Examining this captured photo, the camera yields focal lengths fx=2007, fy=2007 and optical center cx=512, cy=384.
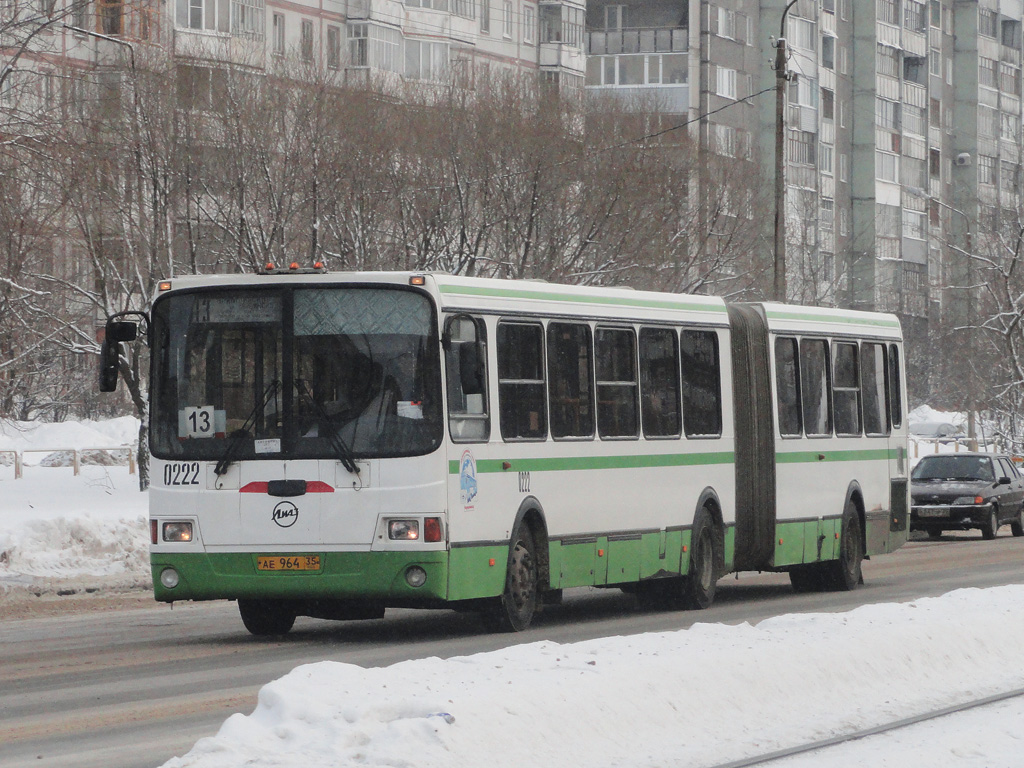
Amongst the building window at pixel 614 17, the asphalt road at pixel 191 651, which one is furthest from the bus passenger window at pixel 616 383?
the building window at pixel 614 17

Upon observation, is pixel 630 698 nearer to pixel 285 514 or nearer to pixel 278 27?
pixel 285 514

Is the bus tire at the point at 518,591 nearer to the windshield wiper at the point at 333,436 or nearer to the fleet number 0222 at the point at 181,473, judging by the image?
the windshield wiper at the point at 333,436

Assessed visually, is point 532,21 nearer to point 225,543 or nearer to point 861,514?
point 861,514

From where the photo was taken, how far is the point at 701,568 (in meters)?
18.2

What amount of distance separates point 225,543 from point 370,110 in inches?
949

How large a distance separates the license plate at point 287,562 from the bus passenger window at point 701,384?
4903 millimetres

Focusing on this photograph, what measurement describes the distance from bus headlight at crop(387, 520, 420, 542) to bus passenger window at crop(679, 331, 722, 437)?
4.55 metres

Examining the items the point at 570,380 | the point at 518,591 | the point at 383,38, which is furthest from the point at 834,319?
the point at 383,38

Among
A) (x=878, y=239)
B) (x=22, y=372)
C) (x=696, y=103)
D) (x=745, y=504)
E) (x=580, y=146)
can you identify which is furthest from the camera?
(x=878, y=239)

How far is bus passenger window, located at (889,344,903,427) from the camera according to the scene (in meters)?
22.2

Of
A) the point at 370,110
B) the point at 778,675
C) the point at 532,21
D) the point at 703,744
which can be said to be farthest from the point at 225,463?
the point at 532,21

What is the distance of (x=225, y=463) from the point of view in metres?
14.4

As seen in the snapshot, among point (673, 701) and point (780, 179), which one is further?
point (780, 179)

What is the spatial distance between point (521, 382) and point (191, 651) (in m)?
3.20
